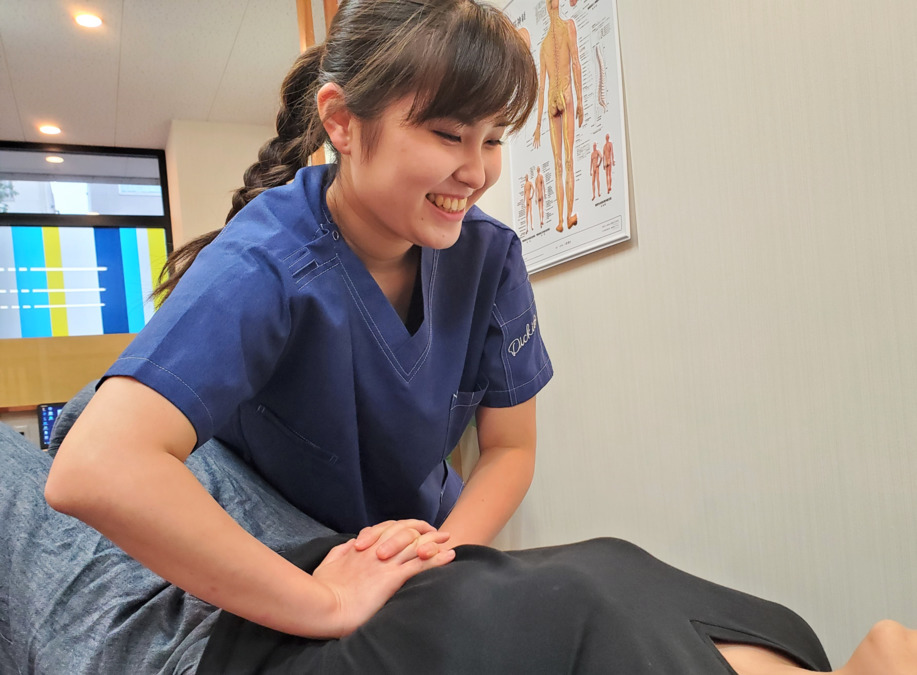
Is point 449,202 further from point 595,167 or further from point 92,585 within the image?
point 595,167

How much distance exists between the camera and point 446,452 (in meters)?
1.10

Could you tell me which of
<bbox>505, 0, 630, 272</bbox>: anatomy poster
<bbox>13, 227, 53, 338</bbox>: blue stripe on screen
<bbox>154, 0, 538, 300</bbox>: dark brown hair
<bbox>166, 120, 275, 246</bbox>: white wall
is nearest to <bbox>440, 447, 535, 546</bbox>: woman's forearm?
<bbox>154, 0, 538, 300</bbox>: dark brown hair

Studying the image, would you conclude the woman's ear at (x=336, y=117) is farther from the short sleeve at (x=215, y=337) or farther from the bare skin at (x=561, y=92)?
the bare skin at (x=561, y=92)

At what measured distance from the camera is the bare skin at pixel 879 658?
44 cm

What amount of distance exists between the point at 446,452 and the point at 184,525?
0.52 metres

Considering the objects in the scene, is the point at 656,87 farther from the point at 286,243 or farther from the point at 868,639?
the point at 868,639

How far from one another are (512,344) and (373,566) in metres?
0.44

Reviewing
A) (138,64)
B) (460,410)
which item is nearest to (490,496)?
(460,410)

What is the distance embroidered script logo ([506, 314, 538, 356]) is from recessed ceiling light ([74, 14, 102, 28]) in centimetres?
315

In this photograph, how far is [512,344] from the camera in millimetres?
1067

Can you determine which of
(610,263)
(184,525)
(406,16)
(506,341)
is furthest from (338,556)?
(610,263)

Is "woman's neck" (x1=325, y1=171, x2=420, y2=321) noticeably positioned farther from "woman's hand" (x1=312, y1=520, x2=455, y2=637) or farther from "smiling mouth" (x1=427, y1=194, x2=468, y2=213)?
"woman's hand" (x1=312, y1=520, x2=455, y2=637)

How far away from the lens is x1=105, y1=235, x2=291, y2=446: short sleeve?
665mm

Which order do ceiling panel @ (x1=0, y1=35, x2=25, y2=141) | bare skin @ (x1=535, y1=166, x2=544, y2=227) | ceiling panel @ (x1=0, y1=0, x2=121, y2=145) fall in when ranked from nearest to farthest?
bare skin @ (x1=535, y1=166, x2=544, y2=227), ceiling panel @ (x1=0, y1=0, x2=121, y2=145), ceiling panel @ (x1=0, y1=35, x2=25, y2=141)
